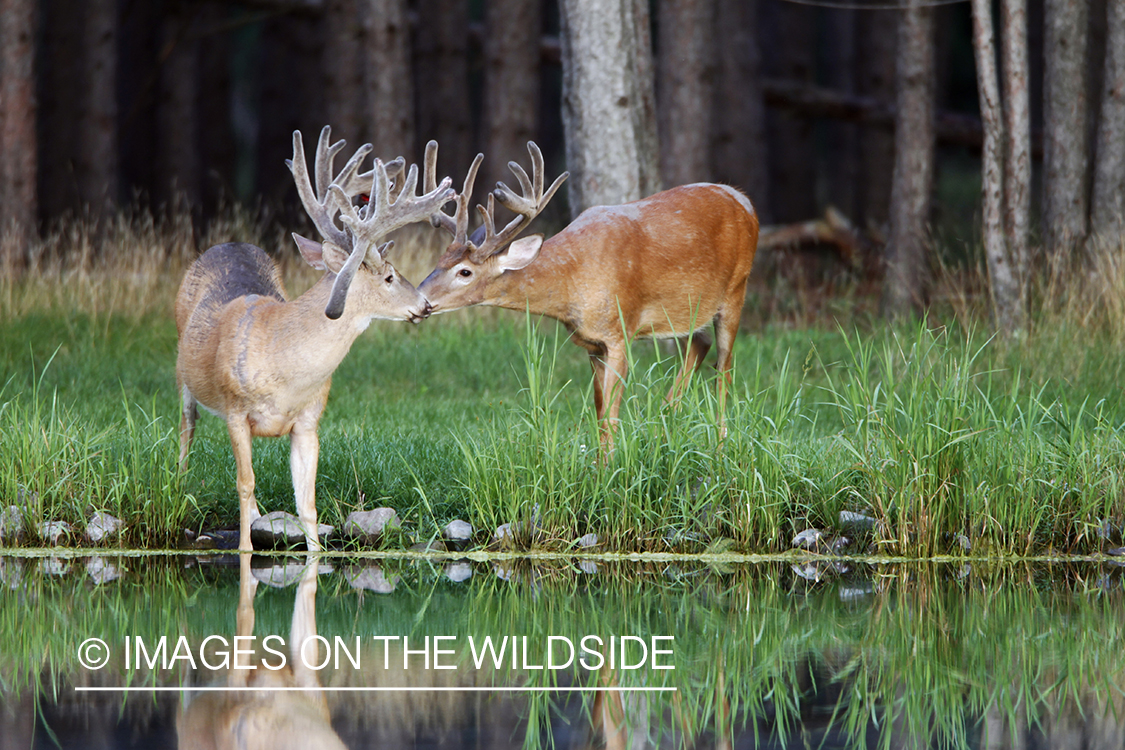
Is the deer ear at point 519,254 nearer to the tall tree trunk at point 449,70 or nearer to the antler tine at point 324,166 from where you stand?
the antler tine at point 324,166

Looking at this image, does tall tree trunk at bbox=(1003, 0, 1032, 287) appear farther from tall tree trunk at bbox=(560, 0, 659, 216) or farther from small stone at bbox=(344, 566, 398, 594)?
small stone at bbox=(344, 566, 398, 594)

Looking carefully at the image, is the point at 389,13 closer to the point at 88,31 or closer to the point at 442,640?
the point at 88,31

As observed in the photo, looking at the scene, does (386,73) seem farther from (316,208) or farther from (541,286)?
(316,208)

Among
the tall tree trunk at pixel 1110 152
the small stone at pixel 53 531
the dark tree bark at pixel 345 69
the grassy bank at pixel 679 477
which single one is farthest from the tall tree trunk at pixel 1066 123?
the small stone at pixel 53 531

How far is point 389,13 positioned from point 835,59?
14932 mm

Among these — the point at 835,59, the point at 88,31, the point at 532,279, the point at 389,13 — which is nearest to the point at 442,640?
the point at 532,279

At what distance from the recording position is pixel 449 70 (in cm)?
2038

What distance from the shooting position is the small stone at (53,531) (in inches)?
263

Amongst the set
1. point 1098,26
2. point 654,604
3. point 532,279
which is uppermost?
point 1098,26

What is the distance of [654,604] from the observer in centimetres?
566

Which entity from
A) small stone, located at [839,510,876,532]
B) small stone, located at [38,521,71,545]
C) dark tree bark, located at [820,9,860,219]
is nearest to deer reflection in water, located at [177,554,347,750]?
small stone, located at [38,521,71,545]

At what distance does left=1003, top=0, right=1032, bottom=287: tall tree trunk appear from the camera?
35.3ft

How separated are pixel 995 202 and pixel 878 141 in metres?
9.10

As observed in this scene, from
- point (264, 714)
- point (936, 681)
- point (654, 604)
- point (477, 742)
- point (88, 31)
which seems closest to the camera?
point (477, 742)
